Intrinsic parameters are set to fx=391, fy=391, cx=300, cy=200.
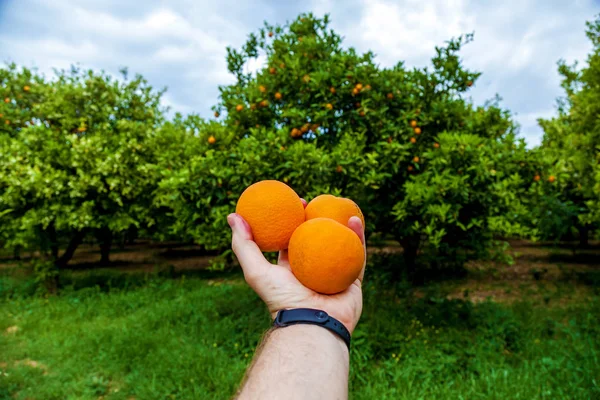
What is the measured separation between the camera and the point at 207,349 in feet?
15.6

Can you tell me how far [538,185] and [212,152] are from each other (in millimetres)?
3844

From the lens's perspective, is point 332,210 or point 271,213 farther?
point 332,210

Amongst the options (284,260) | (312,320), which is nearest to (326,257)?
(312,320)

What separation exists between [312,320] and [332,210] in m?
0.56

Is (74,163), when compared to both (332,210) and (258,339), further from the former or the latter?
(332,210)

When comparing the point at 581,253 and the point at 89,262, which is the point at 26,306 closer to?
the point at 89,262

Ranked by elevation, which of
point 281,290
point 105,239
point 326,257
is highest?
point 326,257

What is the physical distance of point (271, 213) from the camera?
1704 millimetres

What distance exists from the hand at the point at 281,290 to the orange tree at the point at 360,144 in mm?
2338

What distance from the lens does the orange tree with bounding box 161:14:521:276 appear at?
4.04 m

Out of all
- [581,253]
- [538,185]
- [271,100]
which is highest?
[271,100]

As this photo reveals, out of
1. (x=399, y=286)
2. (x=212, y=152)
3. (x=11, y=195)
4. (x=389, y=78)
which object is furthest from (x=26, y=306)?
(x=389, y=78)

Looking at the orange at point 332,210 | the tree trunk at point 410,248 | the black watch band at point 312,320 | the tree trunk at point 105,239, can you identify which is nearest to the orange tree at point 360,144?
the tree trunk at point 410,248

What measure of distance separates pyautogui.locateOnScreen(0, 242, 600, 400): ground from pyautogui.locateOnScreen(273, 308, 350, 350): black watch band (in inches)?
99.6
